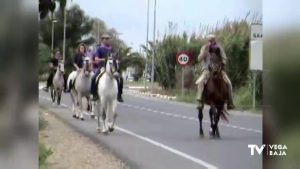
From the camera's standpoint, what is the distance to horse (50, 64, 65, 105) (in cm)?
514

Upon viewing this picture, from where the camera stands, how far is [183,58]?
516 centimetres

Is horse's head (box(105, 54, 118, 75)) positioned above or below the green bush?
above

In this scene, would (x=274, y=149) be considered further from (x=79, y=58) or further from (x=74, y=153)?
(x=79, y=58)

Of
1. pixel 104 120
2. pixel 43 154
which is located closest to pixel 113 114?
pixel 104 120

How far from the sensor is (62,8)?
522 centimetres

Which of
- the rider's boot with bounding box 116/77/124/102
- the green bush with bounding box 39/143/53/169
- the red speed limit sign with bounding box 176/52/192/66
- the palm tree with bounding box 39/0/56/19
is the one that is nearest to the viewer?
the green bush with bounding box 39/143/53/169

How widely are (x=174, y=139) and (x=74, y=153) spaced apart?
85 centimetres

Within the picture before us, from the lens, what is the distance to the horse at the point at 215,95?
200 inches

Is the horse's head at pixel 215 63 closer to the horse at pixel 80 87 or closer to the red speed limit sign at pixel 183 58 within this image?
the red speed limit sign at pixel 183 58

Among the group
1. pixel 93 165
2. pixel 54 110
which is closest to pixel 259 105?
pixel 93 165

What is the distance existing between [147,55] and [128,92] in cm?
36

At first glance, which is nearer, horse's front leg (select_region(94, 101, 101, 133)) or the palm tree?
the palm tree

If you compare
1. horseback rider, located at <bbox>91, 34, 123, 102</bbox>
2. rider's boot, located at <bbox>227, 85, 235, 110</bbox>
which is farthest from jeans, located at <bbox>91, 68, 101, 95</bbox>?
rider's boot, located at <bbox>227, 85, 235, 110</bbox>

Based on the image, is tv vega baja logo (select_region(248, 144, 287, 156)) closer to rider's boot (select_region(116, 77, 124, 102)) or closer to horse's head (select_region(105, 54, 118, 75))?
rider's boot (select_region(116, 77, 124, 102))
